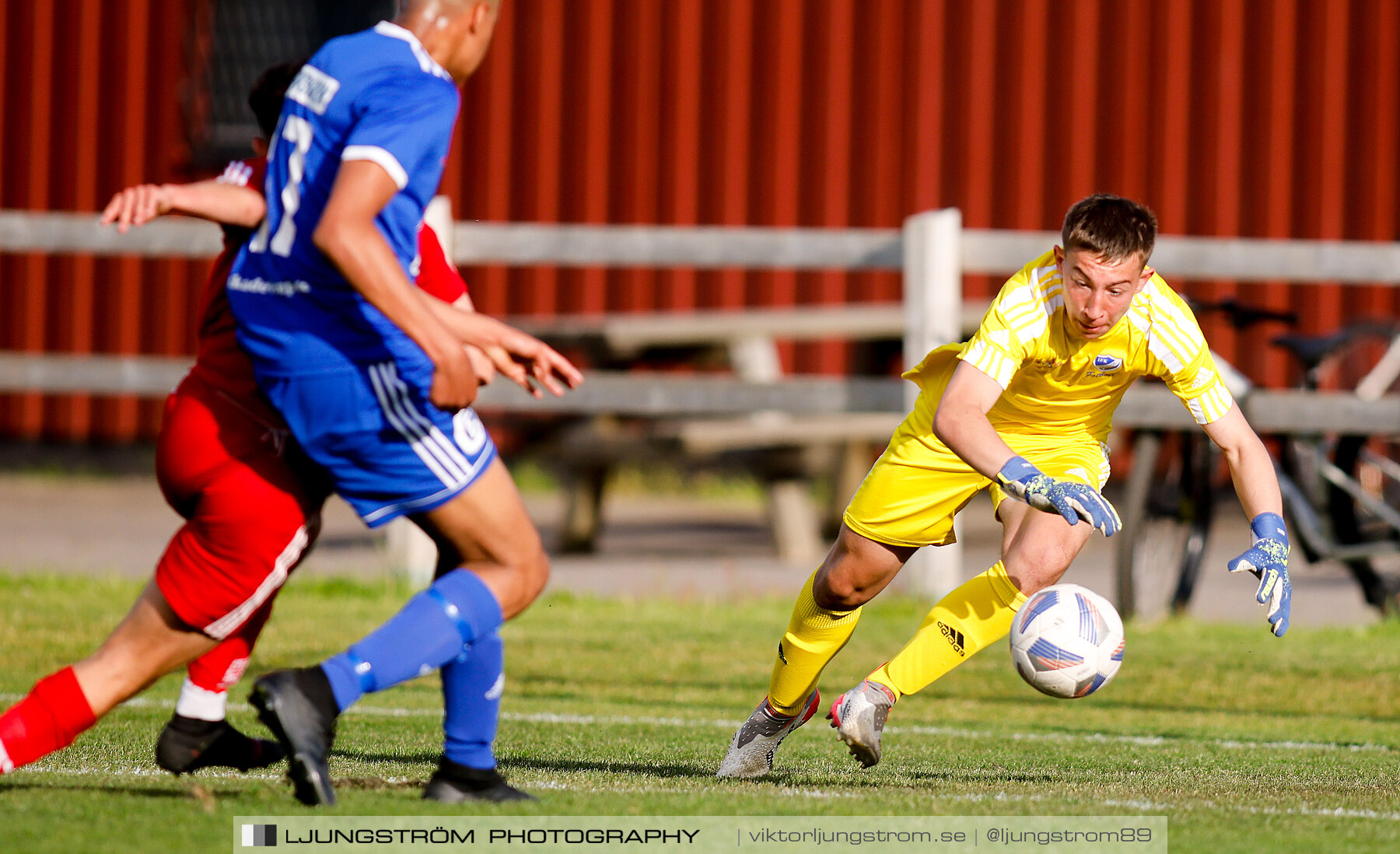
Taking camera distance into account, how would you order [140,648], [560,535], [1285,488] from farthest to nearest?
1. [560,535]
2. [1285,488]
3. [140,648]

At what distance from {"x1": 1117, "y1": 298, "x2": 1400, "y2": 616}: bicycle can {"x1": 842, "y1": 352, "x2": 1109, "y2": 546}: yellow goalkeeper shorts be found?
9.92 feet

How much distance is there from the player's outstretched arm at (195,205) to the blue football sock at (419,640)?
887 millimetres

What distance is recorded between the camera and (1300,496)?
7871 mm

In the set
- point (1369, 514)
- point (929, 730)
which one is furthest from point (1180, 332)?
point (1369, 514)

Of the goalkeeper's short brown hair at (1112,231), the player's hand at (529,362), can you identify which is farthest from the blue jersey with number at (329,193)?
the goalkeeper's short brown hair at (1112,231)

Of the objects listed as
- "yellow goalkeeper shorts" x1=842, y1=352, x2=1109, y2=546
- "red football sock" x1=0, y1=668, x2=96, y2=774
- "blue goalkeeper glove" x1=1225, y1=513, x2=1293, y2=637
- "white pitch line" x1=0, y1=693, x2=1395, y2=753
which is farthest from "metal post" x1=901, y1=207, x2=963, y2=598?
"red football sock" x1=0, y1=668, x2=96, y2=774

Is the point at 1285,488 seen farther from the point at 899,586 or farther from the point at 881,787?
the point at 881,787

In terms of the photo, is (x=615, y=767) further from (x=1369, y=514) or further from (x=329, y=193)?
(x=1369, y=514)

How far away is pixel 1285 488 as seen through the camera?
7.88 meters

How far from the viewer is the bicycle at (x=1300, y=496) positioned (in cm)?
779

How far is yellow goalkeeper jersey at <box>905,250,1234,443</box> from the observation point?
175 inches

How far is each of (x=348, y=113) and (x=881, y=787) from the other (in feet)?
6.93

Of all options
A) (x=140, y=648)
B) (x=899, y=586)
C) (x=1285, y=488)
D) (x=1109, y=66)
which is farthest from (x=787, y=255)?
(x=1109, y=66)

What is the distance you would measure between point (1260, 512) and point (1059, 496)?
2.48 ft
